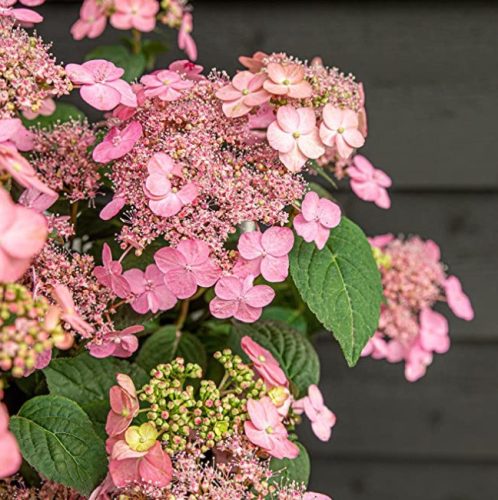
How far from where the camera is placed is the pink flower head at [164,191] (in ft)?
2.04

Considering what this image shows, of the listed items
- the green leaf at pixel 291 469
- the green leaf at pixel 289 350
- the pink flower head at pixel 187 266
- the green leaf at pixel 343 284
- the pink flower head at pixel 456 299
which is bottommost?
the pink flower head at pixel 456 299

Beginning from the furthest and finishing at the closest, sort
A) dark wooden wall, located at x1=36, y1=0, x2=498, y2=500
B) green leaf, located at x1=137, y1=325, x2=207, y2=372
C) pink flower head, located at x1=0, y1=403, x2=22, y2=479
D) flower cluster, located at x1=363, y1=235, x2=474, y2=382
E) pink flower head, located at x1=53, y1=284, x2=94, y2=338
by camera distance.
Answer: dark wooden wall, located at x1=36, y1=0, x2=498, y2=500
flower cluster, located at x1=363, y1=235, x2=474, y2=382
green leaf, located at x1=137, y1=325, x2=207, y2=372
pink flower head, located at x1=53, y1=284, x2=94, y2=338
pink flower head, located at x1=0, y1=403, x2=22, y2=479

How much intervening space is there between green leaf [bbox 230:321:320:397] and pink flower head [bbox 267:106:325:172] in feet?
0.73

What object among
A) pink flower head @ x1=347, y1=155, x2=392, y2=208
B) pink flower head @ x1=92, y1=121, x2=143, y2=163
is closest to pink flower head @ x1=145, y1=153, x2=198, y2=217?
pink flower head @ x1=92, y1=121, x2=143, y2=163

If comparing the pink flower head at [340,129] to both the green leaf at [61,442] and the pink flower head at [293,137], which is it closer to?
the pink flower head at [293,137]

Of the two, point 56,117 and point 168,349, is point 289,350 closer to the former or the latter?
point 168,349

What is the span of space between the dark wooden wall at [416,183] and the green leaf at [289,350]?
0.51 metres

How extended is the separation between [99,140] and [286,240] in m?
0.22

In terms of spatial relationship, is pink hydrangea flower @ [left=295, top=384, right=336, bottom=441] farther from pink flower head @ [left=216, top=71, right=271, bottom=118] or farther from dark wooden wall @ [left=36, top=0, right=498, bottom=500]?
dark wooden wall @ [left=36, top=0, right=498, bottom=500]

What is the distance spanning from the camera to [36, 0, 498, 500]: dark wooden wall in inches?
48.3

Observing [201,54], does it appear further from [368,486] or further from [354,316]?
[368,486]

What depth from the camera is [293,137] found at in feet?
2.16

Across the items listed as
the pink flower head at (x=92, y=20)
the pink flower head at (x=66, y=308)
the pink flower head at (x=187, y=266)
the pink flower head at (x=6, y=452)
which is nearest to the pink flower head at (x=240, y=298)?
the pink flower head at (x=187, y=266)

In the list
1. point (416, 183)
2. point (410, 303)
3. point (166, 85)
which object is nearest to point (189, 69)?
point (166, 85)
